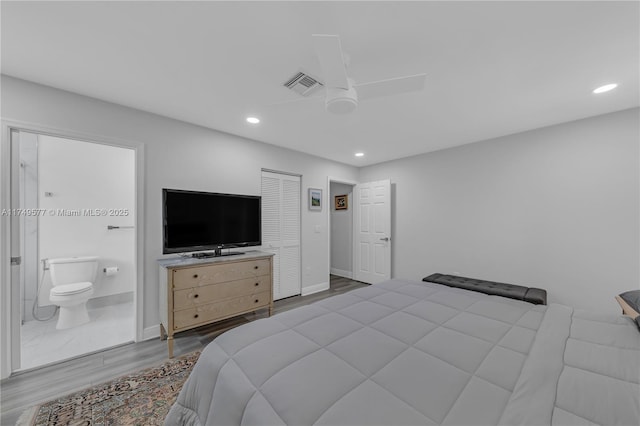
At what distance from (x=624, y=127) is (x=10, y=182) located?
5.93 meters

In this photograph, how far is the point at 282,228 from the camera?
12.9 ft

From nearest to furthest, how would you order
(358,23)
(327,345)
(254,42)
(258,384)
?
(258,384)
(327,345)
(358,23)
(254,42)

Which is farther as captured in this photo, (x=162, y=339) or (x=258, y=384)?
(x=162, y=339)

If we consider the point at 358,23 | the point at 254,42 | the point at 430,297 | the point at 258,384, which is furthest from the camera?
the point at 430,297


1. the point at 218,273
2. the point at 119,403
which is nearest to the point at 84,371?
the point at 119,403

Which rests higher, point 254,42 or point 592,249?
point 254,42

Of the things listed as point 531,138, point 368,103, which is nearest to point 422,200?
point 531,138

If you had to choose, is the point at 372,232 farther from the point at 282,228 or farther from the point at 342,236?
the point at 282,228

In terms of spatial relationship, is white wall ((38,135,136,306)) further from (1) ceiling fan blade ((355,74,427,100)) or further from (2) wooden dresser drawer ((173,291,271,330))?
(1) ceiling fan blade ((355,74,427,100))

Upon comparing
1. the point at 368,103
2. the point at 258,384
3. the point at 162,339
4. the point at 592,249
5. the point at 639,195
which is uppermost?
the point at 368,103

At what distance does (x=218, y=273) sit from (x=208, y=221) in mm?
655

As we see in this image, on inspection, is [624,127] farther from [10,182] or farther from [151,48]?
[10,182]

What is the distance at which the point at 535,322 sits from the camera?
1532 millimetres

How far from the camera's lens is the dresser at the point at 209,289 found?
2303mm
